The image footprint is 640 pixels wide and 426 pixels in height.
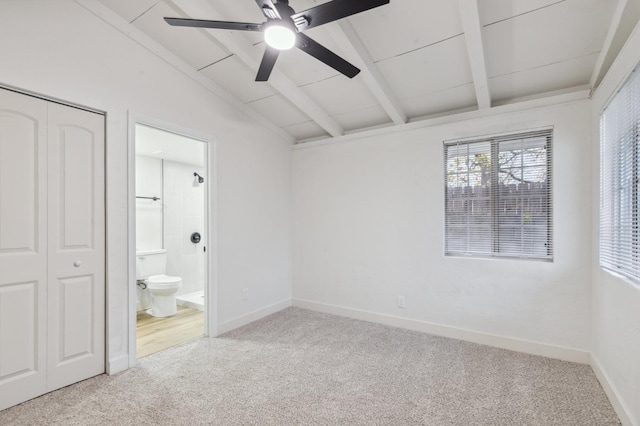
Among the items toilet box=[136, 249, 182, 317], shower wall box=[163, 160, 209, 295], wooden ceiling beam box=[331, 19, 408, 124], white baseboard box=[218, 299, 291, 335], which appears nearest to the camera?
wooden ceiling beam box=[331, 19, 408, 124]

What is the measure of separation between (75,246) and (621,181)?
12.5 ft

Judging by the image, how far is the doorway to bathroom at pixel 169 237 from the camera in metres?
3.49

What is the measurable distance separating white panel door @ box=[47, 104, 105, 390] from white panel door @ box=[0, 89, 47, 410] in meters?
0.05

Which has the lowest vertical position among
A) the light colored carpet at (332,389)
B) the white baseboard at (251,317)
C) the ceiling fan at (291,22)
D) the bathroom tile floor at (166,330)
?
the bathroom tile floor at (166,330)

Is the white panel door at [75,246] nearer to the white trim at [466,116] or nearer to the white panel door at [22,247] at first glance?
the white panel door at [22,247]

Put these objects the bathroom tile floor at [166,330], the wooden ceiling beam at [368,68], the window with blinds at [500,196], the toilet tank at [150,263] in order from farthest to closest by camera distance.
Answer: the toilet tank at [150,263] < the bathroom tile floor at [166,330] < the window with blinds at [500,196] < the wooden ceiling beam at [368,68]

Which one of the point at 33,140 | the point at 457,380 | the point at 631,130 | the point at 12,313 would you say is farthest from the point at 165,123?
the point at 631,130

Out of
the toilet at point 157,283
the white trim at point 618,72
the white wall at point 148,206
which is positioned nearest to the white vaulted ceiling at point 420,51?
the white trim at point 618,72

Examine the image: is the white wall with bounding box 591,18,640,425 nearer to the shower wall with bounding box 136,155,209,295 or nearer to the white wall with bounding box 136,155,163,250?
the shower wall with bounding box 136,155,209,295

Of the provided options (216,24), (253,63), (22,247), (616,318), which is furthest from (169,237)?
(616,318)

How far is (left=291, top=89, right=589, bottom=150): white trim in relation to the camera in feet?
8.68

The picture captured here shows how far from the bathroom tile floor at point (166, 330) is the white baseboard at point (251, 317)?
0.25m

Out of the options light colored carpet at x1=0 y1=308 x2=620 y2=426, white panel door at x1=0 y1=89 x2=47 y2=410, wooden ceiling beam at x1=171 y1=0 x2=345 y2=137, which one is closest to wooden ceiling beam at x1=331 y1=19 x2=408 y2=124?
wooden ceiling beam at x1=171 y1=0 x2=345 y2=137

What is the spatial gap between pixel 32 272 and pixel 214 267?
1424 mm
